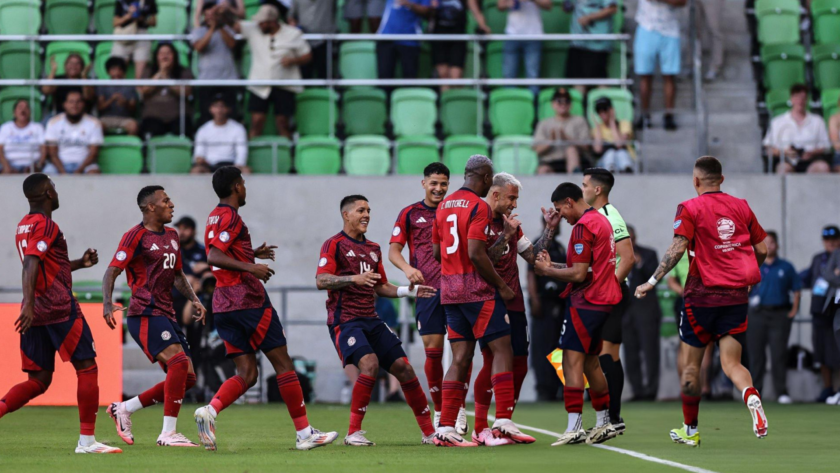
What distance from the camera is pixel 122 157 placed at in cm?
1733

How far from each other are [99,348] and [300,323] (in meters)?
3.20

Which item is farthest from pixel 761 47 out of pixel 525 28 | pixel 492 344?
pixel 492 344

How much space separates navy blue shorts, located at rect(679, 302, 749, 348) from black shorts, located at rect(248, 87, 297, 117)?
10.0m

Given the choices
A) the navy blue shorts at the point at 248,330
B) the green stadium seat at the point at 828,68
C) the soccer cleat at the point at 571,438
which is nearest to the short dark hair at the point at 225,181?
the navy blue shorts at the point at 248,330

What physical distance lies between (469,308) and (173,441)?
99.8 inches

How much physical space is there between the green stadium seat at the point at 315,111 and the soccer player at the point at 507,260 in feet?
29.2

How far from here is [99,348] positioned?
14234mm

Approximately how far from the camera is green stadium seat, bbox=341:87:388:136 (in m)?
18.2

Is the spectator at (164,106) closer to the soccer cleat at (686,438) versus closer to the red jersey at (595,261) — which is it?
the red jersey at (595,261)

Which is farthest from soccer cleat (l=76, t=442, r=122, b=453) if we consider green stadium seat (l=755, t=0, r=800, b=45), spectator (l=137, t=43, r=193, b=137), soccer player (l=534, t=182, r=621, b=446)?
green stadium seat (l=755, t=0, r=800, b=45)

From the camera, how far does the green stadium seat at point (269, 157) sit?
17.3 m

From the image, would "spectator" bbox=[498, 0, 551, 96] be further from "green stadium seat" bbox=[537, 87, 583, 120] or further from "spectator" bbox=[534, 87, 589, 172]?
"spectator" bbox=[534, 87, 589, 172]

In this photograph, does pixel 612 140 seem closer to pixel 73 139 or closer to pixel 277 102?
pixel 277 102

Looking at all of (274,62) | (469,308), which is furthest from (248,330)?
(274,62)
